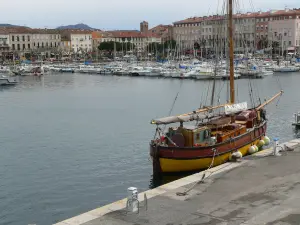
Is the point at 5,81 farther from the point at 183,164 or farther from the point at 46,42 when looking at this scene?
the point at 46,42

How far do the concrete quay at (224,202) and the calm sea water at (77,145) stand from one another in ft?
15.4

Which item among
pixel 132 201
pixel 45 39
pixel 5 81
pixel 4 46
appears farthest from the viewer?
pixel 45 39

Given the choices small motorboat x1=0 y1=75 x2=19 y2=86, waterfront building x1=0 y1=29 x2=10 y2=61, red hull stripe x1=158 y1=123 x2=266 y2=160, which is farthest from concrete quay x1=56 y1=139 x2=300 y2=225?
waterfront building x1=0 y1=29 x2=10 y2=61

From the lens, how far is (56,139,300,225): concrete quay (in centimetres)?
1452

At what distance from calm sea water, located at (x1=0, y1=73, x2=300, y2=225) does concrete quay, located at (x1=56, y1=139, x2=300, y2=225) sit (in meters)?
4.69

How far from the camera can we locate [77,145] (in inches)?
1304

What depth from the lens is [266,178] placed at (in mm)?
19000

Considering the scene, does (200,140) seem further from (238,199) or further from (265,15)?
(265,15)

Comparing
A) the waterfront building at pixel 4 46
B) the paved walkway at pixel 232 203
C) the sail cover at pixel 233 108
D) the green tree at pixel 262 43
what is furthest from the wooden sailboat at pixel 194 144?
the waterfront building at pixel 4 46

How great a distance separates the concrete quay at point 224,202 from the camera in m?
14.5

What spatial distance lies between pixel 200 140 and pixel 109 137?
1305 centimetres

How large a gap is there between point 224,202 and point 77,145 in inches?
724

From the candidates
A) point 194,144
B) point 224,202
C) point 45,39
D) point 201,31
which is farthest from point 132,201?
point 45,39

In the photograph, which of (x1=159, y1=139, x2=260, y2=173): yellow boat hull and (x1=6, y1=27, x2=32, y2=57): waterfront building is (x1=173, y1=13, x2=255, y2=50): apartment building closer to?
(x1=6, y1=27, x2=32, y2=57): waterfront building
